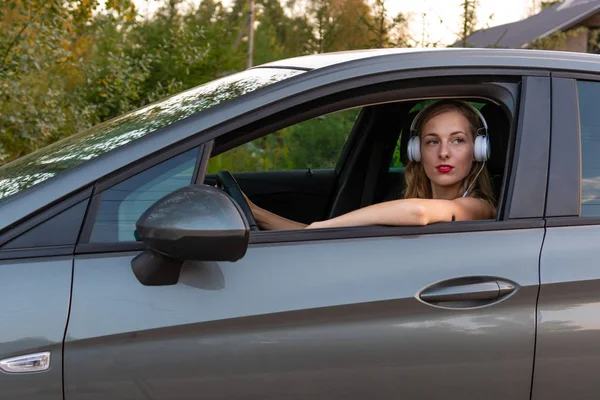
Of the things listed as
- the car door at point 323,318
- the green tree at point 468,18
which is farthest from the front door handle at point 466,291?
the green tree at point 468,18

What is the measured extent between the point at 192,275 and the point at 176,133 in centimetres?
37

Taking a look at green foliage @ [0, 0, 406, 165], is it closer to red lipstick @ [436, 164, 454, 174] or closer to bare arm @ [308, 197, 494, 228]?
red lipstick @ [436, 164, 454, 174]

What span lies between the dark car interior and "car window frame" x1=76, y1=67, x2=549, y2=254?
0.58 meters

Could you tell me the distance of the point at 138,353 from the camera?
2000 millimetres

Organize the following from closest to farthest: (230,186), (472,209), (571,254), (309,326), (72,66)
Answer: (309,326) < (571,254) < (472,209) < (230,186) < (72,66)

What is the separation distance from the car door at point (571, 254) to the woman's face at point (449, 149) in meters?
0.43

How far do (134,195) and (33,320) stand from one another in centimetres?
40

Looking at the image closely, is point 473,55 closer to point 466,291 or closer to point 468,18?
point 466,291

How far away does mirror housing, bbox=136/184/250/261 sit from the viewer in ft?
6.43

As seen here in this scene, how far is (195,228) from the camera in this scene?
196cm

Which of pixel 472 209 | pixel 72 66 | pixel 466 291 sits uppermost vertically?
pixel 72 66

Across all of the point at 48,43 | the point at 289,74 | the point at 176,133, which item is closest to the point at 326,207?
the point at 289,74

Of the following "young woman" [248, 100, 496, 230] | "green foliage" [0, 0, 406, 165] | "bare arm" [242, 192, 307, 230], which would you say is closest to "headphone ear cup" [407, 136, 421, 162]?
"young woman" [248, 100, 496, 230]

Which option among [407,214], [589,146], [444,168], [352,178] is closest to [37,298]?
[407,214]
